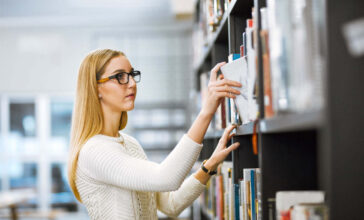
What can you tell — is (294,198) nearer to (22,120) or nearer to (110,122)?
(110,122)

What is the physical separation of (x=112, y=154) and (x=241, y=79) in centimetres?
50

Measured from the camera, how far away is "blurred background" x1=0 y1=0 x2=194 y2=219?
7.43 metres

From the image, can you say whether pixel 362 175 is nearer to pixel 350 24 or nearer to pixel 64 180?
pixel 350 24

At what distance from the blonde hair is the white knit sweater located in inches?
1.5

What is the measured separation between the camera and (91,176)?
5.04ft

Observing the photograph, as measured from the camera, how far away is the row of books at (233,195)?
1375 mm

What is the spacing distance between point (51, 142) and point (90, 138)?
21.0 feet

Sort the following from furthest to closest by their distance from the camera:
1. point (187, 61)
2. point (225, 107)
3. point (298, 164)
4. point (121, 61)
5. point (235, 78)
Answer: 1. point (187, 61)
2. point (225, 107)
3. point (121, 61)
4. point (235, 78)
5. point (298, 164)

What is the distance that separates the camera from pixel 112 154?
145 cm

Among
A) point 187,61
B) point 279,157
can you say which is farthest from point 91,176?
point 187,61

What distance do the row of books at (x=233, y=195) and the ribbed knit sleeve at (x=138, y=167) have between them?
0.67 feet

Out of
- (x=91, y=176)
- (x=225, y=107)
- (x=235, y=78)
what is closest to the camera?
(x=235, y=78)

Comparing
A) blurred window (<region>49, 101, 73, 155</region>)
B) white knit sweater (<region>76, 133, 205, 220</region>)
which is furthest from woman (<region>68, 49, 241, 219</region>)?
blurred window (<region>49, 101, 73, 155</region>)

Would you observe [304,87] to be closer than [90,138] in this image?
Yes
